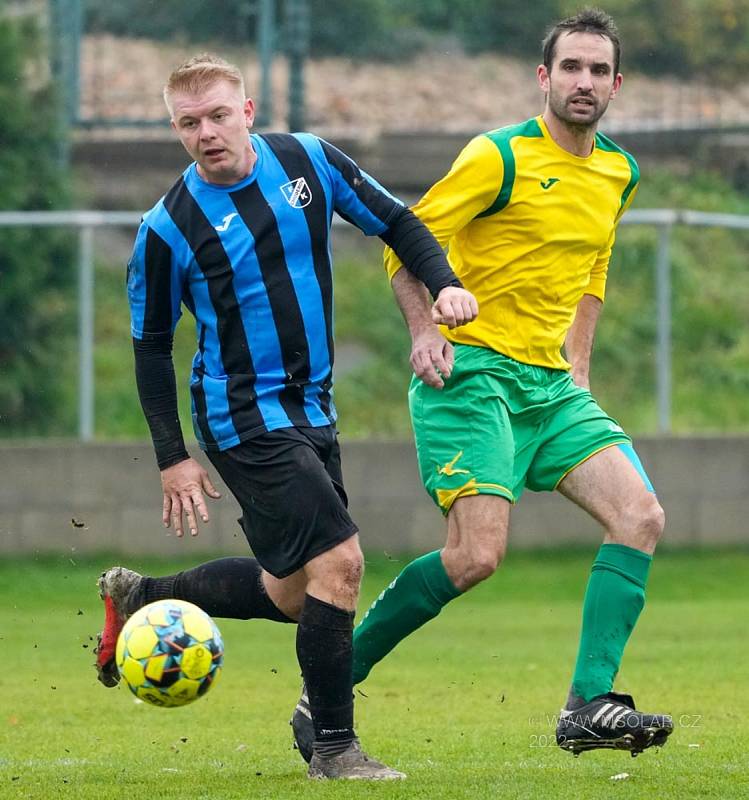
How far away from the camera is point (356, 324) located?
1423cm

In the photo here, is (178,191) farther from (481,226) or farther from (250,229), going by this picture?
(481,226)

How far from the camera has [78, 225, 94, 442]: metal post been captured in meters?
13.4

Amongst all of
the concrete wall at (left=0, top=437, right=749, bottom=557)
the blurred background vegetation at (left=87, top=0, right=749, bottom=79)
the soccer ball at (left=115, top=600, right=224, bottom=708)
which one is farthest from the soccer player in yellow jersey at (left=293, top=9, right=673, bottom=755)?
the blurred background vegetation at (left=87, top=0, right=749, bottom=79)

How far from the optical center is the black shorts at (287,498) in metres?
5.68

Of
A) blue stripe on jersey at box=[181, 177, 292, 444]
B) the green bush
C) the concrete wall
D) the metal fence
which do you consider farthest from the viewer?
the metal fence

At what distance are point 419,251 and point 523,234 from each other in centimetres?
59

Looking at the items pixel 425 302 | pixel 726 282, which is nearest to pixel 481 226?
pixel 425 302

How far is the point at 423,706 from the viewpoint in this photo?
306 inches

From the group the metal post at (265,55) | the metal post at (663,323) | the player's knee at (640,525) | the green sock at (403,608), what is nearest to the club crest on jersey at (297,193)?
the green sock at (403,608)

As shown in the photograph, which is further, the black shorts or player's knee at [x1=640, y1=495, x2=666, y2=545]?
player's knee at [x1=640, y1=495, x2=666, y2=545]

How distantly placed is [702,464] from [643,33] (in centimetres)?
1137

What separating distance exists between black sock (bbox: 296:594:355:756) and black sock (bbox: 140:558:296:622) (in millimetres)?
620

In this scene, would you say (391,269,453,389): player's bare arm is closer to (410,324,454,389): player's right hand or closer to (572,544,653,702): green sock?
(410,324,454,389): player's right hand

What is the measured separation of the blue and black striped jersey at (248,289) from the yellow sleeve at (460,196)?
45 centimetres
